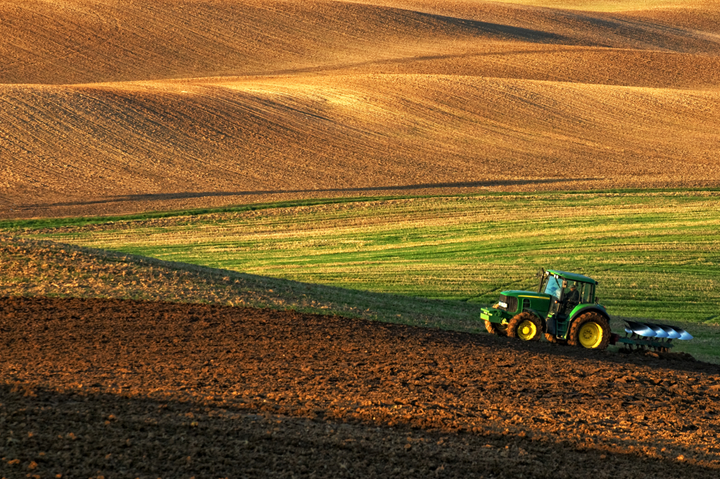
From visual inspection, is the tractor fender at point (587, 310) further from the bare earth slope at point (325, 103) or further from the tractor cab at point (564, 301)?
the bare earth slope at point (325, 103)

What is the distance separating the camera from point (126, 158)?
129ft

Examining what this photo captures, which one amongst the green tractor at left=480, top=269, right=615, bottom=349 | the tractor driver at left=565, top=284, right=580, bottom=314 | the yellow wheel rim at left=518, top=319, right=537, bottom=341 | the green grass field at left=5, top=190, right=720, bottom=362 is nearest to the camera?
the green tractor at left=480, top=269, right=615, bottom=349

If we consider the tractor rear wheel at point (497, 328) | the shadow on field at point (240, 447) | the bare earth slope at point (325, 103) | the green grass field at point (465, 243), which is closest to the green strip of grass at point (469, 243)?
the green grass field at point (465, 243)

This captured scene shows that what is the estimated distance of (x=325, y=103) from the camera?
51938 mm

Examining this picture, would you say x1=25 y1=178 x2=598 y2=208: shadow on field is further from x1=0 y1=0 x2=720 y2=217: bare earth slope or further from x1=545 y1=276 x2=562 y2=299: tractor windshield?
x1=545 y1=276 x2=562 y2=299: tractor windshield

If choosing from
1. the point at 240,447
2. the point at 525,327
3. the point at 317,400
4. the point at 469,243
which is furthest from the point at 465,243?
the point at 240,447

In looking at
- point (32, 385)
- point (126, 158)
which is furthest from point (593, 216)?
point (32, 385)

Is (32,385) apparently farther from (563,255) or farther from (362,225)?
(362,225)

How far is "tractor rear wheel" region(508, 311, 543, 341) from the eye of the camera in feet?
50.1

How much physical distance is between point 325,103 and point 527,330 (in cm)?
3841

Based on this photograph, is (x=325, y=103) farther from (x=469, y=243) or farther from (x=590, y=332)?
(x=590, y=332)

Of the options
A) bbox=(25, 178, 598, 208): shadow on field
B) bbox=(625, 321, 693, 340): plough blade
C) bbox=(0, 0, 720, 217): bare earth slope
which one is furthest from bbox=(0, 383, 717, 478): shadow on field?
bbox=(25, 178, 598, 208): shadow on field

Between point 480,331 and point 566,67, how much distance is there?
55614 mm

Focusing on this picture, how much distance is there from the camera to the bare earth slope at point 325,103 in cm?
3819
